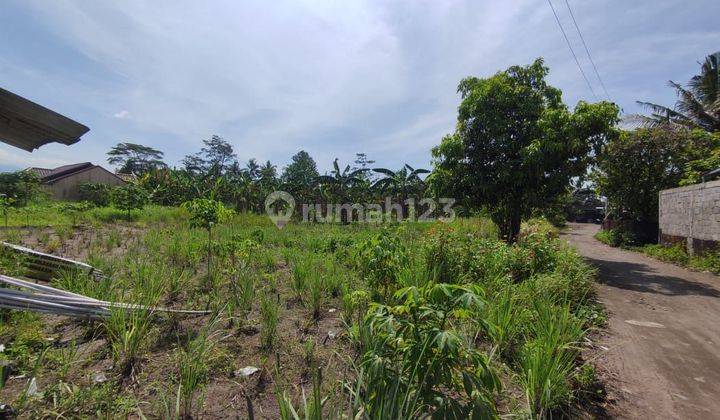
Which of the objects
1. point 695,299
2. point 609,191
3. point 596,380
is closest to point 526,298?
point 596,380

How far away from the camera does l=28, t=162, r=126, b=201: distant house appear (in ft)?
93.7

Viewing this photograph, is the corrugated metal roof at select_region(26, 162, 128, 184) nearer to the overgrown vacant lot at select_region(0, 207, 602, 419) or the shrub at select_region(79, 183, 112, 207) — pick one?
the shrub at select_region(79, 183, 112, 207)

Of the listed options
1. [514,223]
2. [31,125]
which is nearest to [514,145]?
[514,223]

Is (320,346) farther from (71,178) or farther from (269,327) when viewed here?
(71,178)

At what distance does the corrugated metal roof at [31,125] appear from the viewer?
3.16 metres

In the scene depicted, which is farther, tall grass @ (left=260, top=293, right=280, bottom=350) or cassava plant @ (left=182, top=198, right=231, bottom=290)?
cassava plant @ (left=182, top=198, right=231, bottom=290)

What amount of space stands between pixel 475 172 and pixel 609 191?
9.37 meters

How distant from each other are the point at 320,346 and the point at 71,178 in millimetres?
36855

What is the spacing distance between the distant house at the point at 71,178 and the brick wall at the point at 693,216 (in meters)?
38.5

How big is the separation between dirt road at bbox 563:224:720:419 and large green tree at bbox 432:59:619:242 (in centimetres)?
300

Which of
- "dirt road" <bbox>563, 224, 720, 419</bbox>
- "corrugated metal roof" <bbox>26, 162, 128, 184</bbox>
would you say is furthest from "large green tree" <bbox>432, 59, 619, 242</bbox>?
"corrugated metal roof" <bbox>26, 162, 128, 184</bbox>

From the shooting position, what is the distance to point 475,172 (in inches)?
372

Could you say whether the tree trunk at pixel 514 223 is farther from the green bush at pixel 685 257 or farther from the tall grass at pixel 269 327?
the tall grass at pixel 269 327

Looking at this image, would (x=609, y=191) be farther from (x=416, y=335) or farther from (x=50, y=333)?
(x=50, y=333)
